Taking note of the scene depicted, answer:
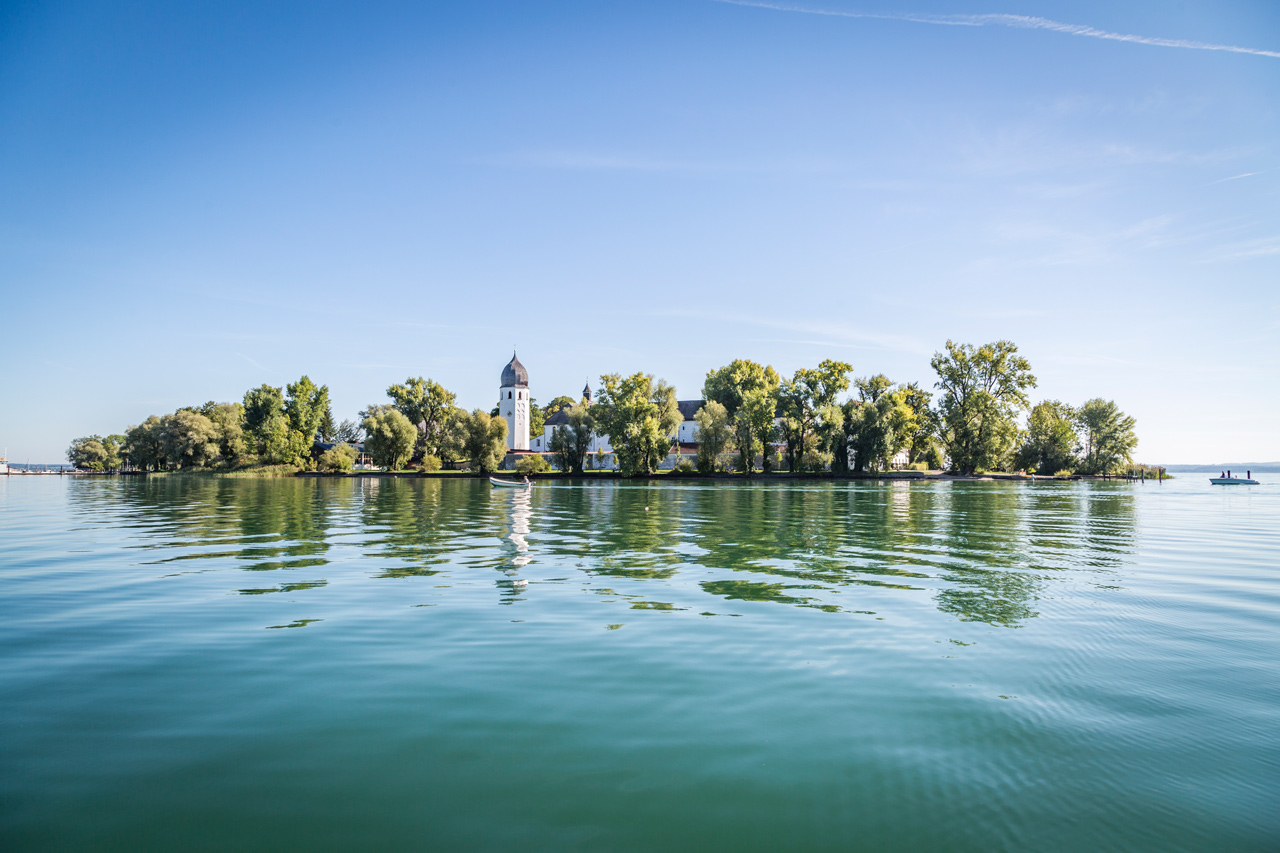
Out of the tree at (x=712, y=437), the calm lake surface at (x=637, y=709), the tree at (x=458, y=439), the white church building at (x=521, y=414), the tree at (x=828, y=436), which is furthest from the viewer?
the white church building at (x=521, y=414)

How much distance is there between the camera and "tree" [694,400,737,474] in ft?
302

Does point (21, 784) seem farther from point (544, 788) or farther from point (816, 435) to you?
point (816, 435)

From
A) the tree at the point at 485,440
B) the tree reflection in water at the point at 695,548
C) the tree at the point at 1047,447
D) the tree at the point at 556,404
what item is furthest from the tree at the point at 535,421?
the tree reflection in water at the point at 695,548

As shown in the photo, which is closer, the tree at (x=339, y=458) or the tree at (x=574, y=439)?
the tree at (x=574, y=439)

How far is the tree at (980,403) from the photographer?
313 feet

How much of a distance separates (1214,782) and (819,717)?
2974 mm

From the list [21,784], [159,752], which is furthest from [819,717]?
[21,784]

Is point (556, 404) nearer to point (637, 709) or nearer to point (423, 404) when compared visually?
point (423, 404)

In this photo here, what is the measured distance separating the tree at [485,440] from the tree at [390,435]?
12002 millimetres

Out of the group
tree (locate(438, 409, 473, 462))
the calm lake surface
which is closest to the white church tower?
tree (locate(438, 409, 473, 462))

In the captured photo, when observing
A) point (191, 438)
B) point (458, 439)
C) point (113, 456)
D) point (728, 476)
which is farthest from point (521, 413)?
point (113, 456)

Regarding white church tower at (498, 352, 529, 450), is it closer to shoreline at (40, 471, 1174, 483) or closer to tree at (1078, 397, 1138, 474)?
shoreline at (40, 471, 1174, 483)

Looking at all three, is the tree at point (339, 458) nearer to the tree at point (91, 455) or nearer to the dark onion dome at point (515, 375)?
the dark onion dome at point (515, 375)

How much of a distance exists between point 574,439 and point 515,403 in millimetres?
42054
